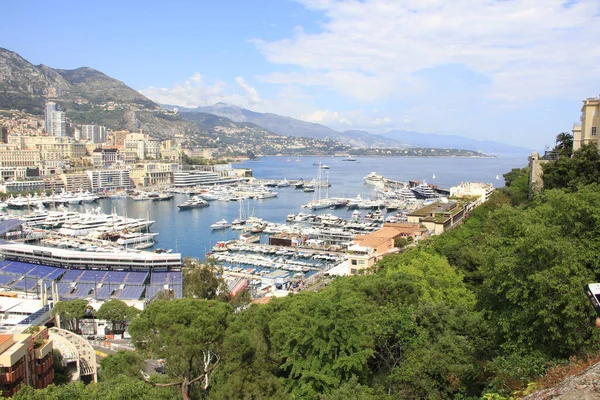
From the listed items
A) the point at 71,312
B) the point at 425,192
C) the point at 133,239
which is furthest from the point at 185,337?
the point at 425,192

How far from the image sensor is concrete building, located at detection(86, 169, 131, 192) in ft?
119

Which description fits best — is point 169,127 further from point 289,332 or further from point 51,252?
point 289,332

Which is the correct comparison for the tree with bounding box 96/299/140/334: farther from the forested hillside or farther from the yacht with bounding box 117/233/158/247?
the yacht with bounding box 117/233/158/247

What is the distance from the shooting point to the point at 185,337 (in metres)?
4.27

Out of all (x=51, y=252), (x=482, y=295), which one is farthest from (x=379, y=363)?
(x=51, y=252)

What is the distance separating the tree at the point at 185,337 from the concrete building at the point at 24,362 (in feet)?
4.00

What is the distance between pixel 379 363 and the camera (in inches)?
166

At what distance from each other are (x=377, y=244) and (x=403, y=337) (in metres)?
7.90

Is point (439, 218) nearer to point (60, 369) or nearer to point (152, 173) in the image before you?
point (60, 369)

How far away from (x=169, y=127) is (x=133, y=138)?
25.7 metres

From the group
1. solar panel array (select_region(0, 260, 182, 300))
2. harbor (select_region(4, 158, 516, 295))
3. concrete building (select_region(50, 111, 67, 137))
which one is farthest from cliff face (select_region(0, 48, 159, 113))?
solar panel array (select_region(0, 260, 182, 300))

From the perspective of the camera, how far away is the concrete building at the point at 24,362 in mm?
4578

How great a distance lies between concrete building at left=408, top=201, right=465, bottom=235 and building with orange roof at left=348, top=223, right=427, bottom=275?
0.37 m

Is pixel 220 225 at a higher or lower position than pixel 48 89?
lower
